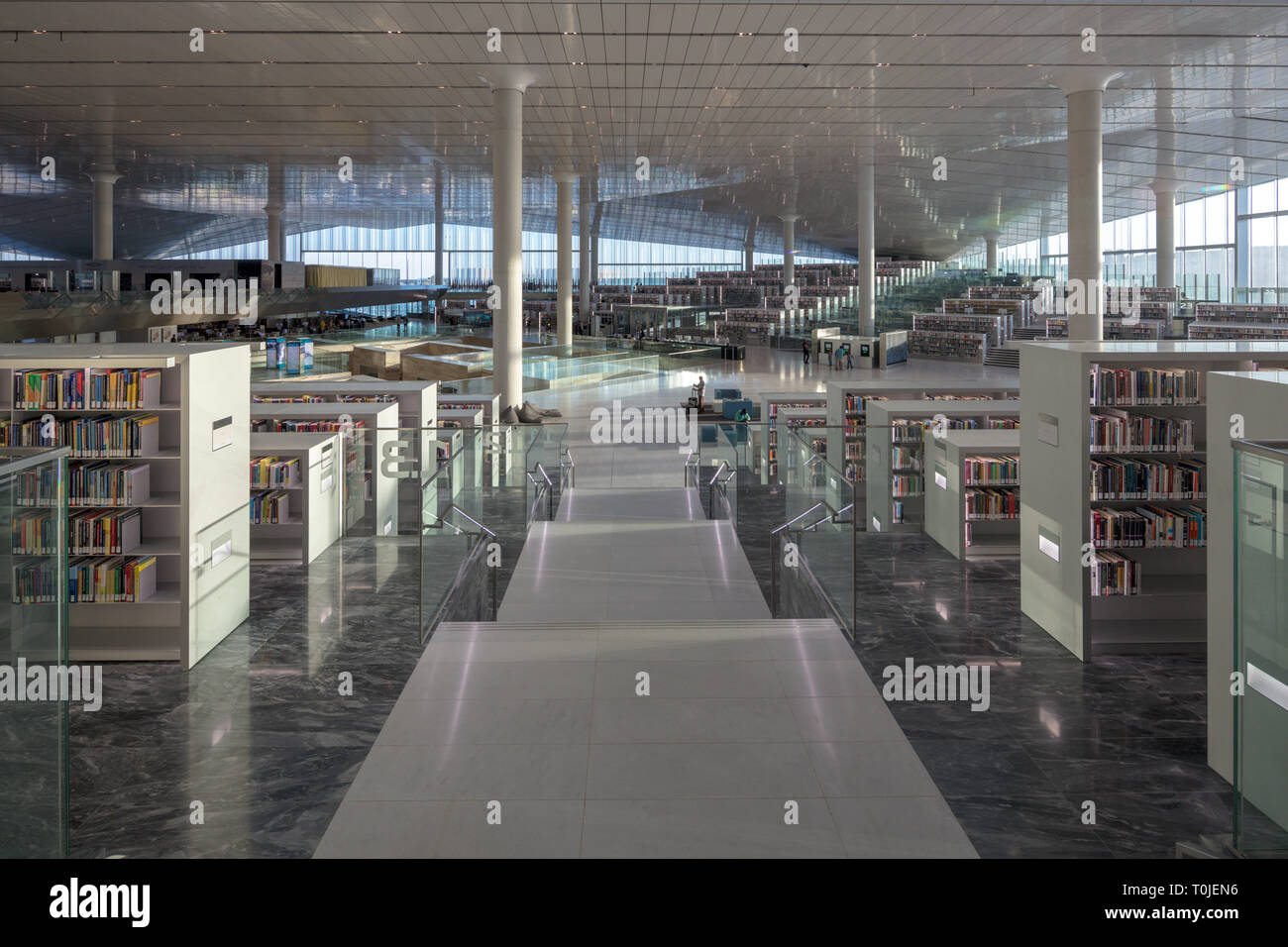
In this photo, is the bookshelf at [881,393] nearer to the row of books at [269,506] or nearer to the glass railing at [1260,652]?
the row of books at [269,506]

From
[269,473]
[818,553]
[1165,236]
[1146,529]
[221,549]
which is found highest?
[1165,236]

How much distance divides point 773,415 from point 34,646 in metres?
15.8

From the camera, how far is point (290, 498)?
1161 cm

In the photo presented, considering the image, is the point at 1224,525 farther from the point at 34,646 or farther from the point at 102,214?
the point at 102,214

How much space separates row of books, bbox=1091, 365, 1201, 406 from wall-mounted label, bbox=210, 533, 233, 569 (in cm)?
682

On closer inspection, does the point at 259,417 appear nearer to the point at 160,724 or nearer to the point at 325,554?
the point at 325,554

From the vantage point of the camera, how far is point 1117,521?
8.30 meters

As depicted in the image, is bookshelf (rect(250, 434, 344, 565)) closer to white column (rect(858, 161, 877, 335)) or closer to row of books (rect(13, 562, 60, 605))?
row of books (rect(13, 562, 60, 605))

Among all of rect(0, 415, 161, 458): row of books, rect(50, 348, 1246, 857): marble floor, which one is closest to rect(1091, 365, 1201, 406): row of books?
rect(50, 348, 1246, 857): marble floor

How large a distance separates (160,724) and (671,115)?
22.9 metres

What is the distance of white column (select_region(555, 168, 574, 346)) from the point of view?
121ft

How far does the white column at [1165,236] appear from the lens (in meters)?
42.8

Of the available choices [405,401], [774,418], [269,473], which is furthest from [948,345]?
[269,473]
